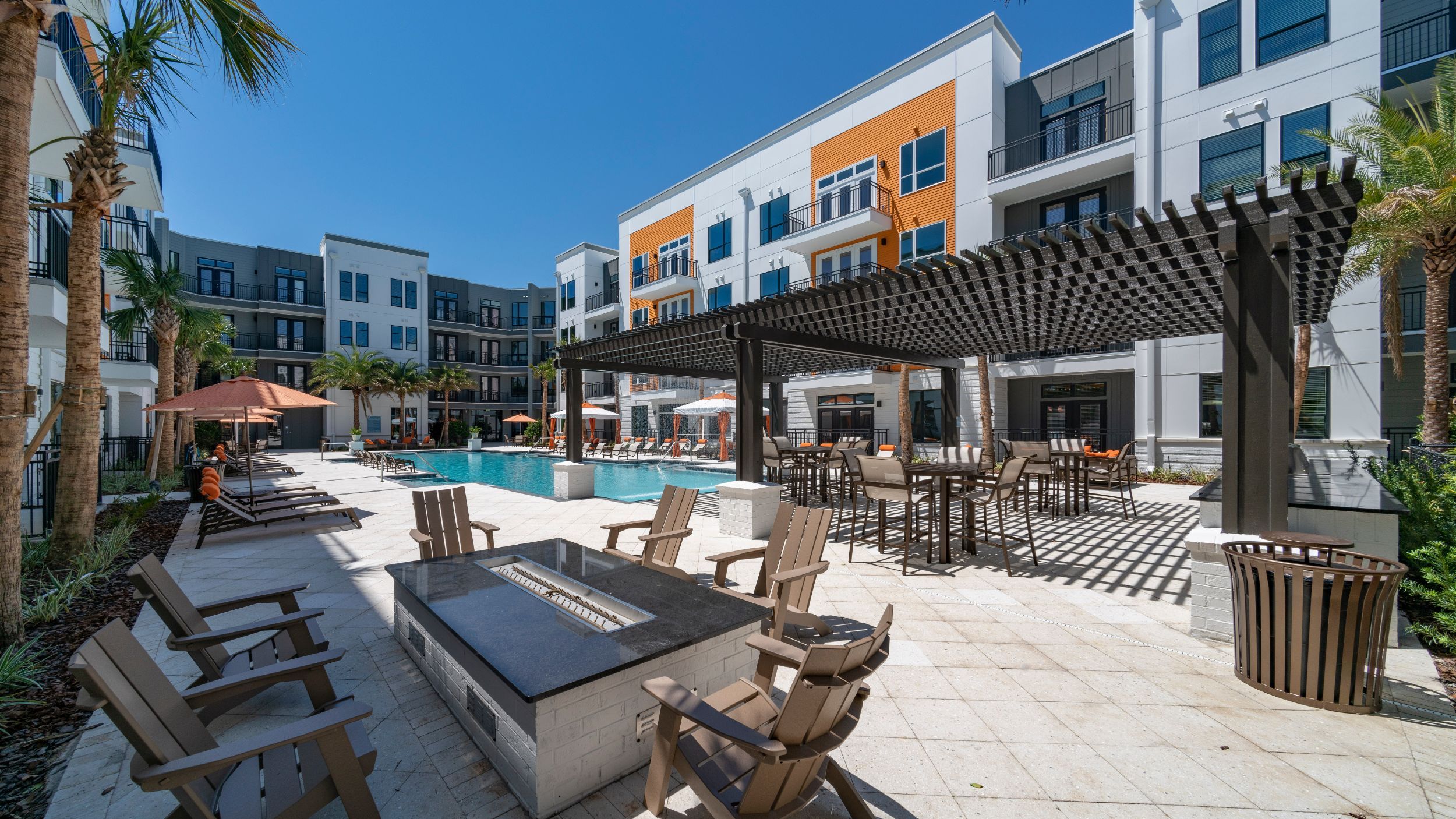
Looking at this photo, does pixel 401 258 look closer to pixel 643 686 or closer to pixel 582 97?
pixel 582 97

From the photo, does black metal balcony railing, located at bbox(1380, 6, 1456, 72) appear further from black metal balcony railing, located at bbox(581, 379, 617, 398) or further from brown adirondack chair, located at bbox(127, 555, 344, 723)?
black metal balcony railing, located at bbox(581, 379, 617, 398)

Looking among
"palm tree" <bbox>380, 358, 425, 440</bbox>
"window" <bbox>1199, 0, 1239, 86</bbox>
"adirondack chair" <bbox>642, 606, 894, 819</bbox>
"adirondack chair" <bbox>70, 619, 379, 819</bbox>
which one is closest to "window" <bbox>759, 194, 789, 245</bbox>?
"window" <bbox>1199, 0, 1239, 86</bbox>

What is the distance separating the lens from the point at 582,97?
21125mm

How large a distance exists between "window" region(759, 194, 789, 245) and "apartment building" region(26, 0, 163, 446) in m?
18.3

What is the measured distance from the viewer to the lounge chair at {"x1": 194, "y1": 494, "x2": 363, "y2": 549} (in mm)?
7383

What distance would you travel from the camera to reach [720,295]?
2550 cm

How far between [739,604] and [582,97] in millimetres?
22725

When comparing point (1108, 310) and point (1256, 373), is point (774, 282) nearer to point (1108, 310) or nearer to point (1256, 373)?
point (1108, 310)

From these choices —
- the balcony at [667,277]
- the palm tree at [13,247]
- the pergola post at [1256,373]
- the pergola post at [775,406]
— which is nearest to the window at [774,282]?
the balcony at [667,277]

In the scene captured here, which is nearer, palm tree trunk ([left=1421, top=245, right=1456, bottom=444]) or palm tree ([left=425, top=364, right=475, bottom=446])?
palm tree trunk ([left=1421, top=245, right=1456, bottom=444])

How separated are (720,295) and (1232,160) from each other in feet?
56.9

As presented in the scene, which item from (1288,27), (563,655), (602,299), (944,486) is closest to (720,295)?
(602,299)

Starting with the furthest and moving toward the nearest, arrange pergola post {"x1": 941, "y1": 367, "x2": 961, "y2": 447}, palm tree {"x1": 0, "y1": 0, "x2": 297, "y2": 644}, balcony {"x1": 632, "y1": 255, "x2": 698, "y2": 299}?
1. balcony {"x1": 632, "y1": 255, "x2": 698, "y2": 299}
2. pergola post {"x1": 941, "y1": 367, "x2": 961, "y2": 447}
3. palm tree {"x1": 0, "y1": 0, "x2": 297, "y2": 644}

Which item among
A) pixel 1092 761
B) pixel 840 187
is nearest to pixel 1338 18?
pixel 840 187
